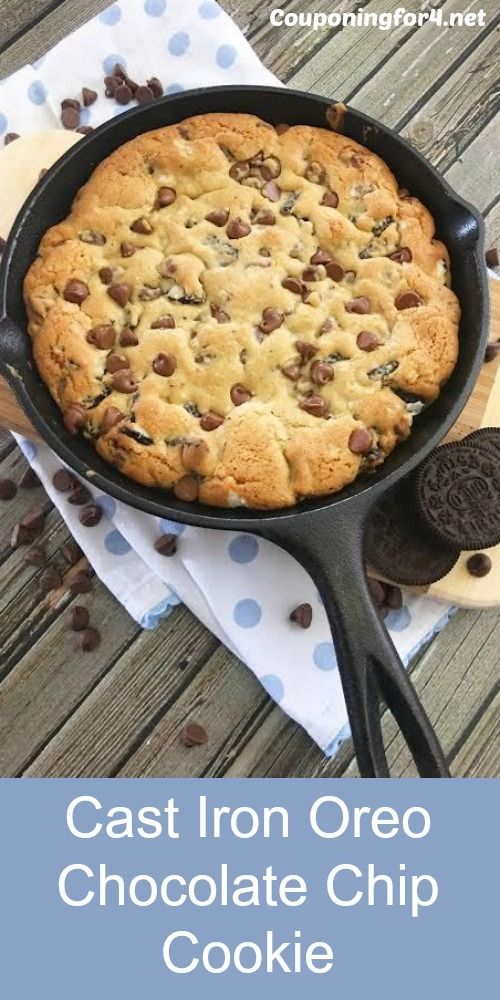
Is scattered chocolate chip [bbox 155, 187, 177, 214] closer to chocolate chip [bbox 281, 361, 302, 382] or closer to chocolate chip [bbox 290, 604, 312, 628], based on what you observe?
chocolate chip [bbox 281, 361, 302, 382]

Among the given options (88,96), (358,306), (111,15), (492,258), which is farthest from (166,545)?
(111,15)

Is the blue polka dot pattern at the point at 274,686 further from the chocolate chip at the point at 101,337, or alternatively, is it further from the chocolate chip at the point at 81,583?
the chocolate chip at the point at 101,337

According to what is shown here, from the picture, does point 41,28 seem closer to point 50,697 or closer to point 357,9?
point 357,9

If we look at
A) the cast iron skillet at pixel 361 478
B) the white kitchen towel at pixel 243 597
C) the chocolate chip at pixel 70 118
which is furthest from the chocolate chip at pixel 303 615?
the chocolate chip at pixel 70 118

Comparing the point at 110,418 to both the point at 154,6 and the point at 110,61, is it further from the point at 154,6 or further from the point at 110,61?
the point at 154,6

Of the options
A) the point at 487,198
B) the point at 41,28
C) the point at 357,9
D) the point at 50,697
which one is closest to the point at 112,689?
the point at 50,697
